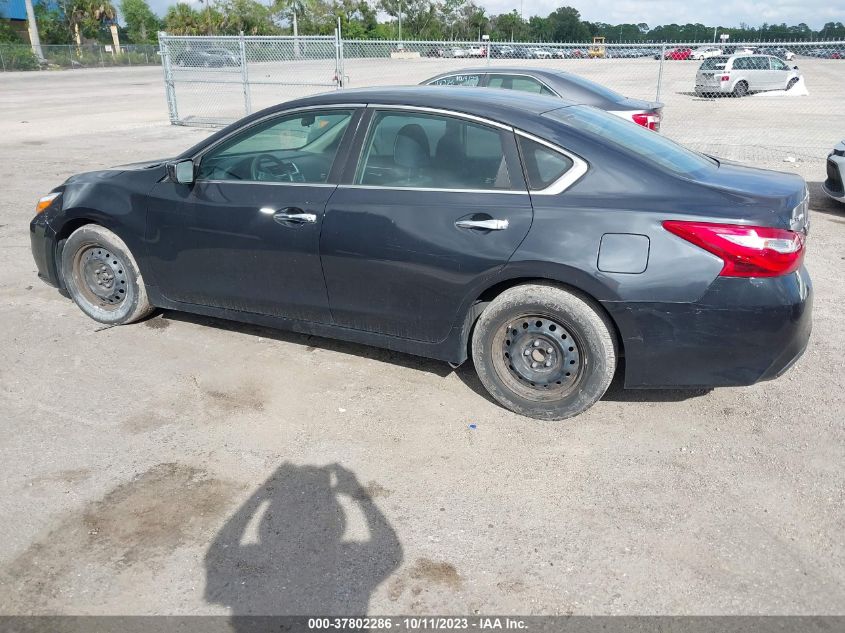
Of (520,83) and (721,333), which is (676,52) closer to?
(520,83)

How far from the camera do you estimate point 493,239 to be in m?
3.71

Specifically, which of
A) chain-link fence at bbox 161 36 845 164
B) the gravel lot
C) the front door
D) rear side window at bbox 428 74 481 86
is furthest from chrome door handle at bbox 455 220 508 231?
rear side window at bbox 428 74 481 86

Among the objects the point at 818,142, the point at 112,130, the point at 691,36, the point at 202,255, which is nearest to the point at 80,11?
the point at 691,36

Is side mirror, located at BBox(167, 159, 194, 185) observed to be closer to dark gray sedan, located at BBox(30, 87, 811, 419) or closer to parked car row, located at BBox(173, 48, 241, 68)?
dark gray sedan, located at BBox(30, 87, 811, 419)

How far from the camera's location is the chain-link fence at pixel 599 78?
14.6 meters

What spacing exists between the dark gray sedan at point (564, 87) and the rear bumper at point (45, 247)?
202 inches

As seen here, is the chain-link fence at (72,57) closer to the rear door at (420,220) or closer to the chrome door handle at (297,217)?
the chrome door handle at (297,217)

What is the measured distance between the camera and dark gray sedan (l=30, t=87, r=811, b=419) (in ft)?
11.3

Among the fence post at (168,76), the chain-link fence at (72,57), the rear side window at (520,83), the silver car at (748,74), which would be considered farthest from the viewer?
the chain-link fence at (72,57)

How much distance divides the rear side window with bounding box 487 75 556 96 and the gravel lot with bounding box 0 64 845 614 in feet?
19.1

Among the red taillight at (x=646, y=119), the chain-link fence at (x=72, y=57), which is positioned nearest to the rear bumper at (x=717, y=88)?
the red taillight at (x=646, y=119)

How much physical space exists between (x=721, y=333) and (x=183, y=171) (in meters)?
3.21

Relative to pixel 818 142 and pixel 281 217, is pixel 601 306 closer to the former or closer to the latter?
pixel 281 217

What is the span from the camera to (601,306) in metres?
3.62
